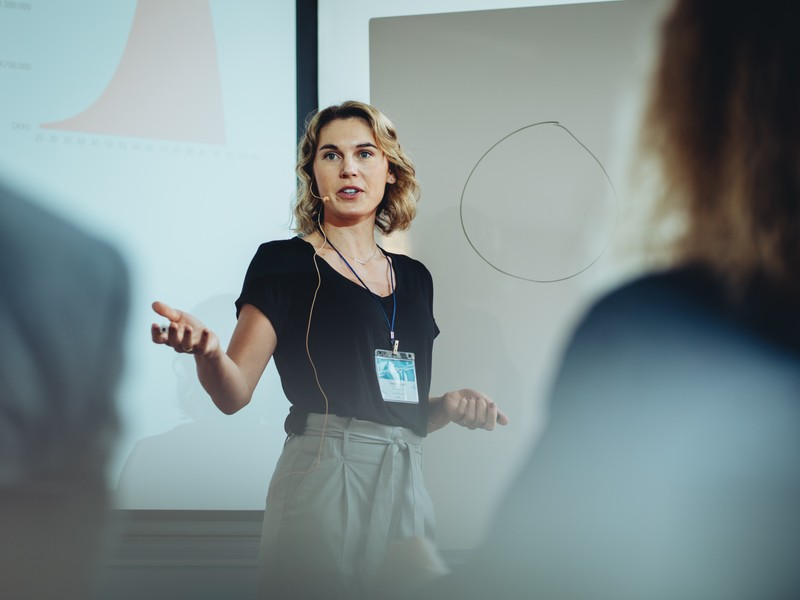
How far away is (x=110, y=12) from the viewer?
189 centimetres

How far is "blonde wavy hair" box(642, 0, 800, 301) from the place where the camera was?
28.4 inches

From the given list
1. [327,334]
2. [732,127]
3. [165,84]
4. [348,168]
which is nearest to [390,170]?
[348,168]

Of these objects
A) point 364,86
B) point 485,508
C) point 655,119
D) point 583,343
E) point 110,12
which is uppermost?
point 110,12

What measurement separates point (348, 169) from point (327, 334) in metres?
0.35

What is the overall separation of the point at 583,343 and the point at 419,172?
4.63 ft

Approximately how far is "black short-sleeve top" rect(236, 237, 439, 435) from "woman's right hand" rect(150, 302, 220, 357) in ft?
0.72

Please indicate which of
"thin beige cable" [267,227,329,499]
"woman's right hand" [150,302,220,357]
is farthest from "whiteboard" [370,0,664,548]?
"woman's right hand" [150,302,220,357]

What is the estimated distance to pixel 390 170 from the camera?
5.53 ft

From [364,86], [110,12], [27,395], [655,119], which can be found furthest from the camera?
[364,86]

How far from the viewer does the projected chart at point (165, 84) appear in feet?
6.13

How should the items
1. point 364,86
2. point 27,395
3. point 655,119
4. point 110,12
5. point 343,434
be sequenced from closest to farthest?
1. point 655,119
2. point 343,434
3. point 27,395
4. point 110,12
5. point 364,86

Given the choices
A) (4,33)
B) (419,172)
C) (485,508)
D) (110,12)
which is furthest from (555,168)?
(4,33)

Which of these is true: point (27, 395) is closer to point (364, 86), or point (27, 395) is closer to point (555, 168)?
point (364, 86)

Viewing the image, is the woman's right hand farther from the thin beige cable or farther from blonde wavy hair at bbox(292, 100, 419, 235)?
blonde wavy hair at bbox(292, 100, 419, 235)
